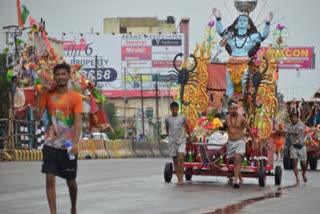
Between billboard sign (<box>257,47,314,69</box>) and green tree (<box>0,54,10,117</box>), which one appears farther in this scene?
billboard sign (<box>257,47,314,69</box>)

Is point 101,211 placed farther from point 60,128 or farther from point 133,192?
point 133,192

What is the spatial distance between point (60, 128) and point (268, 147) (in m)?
9.01

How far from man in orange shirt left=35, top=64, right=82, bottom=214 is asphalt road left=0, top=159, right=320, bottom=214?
1558 mm

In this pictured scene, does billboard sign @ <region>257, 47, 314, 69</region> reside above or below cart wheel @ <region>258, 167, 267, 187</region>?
above

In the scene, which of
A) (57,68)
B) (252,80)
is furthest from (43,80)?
(252,80)

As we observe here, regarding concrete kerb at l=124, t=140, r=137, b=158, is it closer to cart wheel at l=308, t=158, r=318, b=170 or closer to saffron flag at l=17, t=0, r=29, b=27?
cart wheel at l=308, t=158, r=318, b=170

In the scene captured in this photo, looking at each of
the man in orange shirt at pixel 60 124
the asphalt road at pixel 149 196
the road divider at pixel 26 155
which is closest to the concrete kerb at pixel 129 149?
the road divider at pixel 26 155

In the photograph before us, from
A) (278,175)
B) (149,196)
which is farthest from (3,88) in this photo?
(149,196)

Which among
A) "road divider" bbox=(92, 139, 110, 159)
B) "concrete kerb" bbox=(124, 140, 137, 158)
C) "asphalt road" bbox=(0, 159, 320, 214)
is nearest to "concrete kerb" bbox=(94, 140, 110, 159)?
"road divider" bbox=(92, 139, 110, 159)

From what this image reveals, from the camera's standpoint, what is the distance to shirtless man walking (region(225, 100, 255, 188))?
17469 mm

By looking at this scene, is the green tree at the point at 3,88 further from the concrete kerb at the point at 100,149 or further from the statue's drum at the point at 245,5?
the statue's drum at the point at 245,5

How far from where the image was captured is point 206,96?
2123 cm

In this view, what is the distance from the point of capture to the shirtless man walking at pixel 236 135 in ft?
57.3

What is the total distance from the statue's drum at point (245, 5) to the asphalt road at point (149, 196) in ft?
14.7
